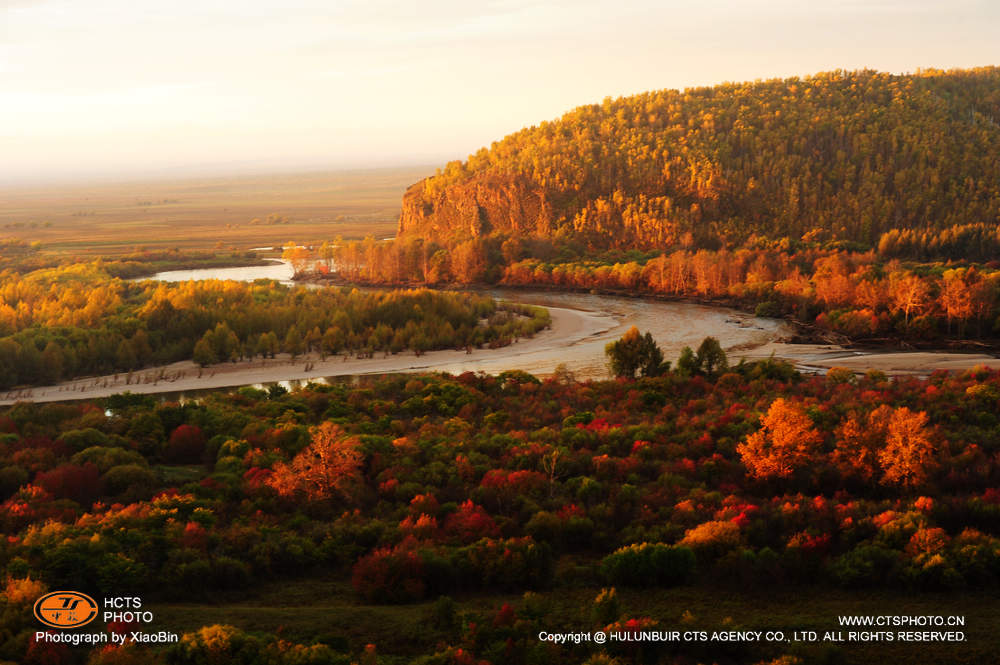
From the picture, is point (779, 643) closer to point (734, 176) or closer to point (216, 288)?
point (216, 288)

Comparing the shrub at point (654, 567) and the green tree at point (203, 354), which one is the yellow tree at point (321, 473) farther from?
Answer: the green tree at point (203, 354)

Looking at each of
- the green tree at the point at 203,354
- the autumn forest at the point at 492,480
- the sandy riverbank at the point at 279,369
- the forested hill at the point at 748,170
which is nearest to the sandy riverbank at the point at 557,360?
the sandy riverbank at the point at 279,369

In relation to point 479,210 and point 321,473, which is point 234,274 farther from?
point 321,473

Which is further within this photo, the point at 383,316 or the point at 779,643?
the point at 383,316

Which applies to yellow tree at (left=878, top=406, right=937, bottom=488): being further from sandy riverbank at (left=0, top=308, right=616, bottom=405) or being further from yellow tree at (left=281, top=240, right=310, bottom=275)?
yellow tree at (left=281, top=240, right=310, bottom=275)

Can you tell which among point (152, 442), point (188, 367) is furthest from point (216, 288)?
point (152, 442)

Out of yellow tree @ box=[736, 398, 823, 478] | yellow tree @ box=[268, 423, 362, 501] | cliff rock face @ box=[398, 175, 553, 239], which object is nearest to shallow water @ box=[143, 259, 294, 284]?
cliff rock face @ box=[398, 175, 553, 239]
